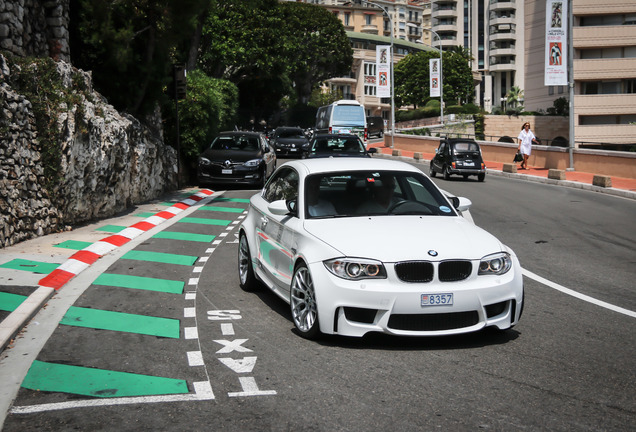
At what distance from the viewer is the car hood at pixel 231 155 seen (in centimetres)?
2492

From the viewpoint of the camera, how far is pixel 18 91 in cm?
1346

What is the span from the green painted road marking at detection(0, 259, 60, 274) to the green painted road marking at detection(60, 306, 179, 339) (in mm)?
2171

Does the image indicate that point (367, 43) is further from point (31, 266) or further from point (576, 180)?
point (31, 266)

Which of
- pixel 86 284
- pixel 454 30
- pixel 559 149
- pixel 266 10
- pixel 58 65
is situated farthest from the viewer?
pixel 454 30

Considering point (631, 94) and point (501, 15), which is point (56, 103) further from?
point (501, 15)

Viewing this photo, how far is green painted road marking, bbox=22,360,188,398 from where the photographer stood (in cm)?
570

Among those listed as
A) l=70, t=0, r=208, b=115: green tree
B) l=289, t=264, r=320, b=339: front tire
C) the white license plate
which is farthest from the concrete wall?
the white license plate

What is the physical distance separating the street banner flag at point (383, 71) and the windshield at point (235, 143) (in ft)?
106

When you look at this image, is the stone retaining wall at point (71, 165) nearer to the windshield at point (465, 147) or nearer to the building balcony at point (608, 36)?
the windshield at point (465, 147)

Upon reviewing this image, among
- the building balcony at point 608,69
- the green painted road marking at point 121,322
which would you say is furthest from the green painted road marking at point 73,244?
the building balcony at point 608,69

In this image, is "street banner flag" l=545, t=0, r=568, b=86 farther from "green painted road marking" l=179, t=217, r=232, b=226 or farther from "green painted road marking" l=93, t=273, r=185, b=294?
"green painted road marking" l=93, t=273, r=185, b=294

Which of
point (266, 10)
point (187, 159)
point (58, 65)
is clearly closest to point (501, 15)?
point (266, 10)

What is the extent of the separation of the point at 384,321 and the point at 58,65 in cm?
1113

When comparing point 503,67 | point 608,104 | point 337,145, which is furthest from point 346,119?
point 503,67
